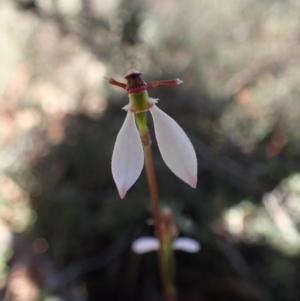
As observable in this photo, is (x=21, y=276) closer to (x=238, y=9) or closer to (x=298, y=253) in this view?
(x=298, y=253)

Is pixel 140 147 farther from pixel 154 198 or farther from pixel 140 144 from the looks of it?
pixel 154 198

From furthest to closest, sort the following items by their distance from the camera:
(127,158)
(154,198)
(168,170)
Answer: (168,170) → (154,198) → (127,158)

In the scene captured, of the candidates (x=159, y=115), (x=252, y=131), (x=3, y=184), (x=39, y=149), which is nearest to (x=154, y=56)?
(x=252, y=131)

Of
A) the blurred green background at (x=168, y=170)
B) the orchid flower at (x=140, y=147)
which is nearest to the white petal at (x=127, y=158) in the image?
the orchid flower at (x=140, y=147)

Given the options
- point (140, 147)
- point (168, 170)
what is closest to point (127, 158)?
point (140, 147)

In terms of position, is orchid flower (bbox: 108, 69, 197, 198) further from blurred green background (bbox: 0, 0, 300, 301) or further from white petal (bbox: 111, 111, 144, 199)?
blurred green background (bbox: 0, 0, 300, 301)

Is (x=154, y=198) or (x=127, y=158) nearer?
(x=127, y=158)

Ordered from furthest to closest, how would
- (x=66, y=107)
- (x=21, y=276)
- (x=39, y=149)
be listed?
(x=66, y=107), (x=39, y=149), (x=21, y=276)
